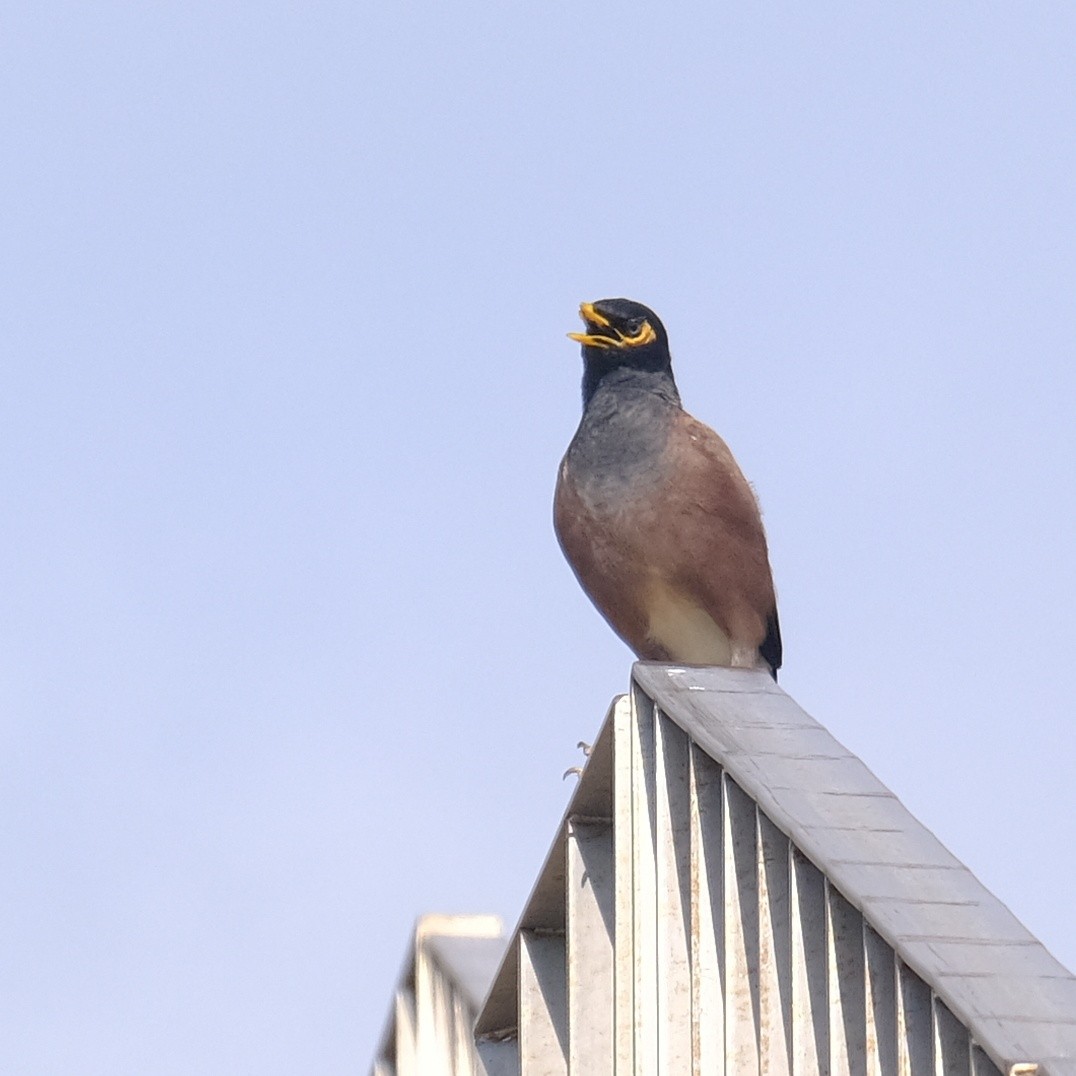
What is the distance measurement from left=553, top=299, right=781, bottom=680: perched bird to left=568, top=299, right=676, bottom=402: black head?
0.25 metres

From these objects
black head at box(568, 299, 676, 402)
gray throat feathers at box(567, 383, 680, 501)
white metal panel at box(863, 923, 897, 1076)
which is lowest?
white metal panel at box(863, 923, 897, 1076)

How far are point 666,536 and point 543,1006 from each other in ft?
9.59

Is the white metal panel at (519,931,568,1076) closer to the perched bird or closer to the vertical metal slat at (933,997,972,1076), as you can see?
the vertical metal slat at (933,997,972,1076)

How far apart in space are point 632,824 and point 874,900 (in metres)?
1.09

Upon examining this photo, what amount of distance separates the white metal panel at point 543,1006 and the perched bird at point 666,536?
279 centimetres

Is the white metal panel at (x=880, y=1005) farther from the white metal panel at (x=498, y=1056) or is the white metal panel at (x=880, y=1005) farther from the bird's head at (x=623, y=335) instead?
the bird's head at (x=623, y=335)

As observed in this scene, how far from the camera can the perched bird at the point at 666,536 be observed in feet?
23.9

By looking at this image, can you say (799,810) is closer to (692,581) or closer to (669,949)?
(669,949)

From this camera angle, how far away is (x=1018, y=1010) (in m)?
2.43

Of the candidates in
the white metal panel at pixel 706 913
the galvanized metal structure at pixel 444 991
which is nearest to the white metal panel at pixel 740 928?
the white metal panel at pixel 706 913

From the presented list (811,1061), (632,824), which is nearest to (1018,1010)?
(811,1061)

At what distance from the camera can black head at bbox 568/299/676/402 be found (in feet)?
26.8

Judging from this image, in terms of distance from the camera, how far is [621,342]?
26.9 ft

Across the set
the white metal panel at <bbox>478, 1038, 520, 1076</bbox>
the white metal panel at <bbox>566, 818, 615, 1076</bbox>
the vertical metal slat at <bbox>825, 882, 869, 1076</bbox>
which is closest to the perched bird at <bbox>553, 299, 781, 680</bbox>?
the white metal panel at <bbox>478, 1038, 520, 1076</bbox>
